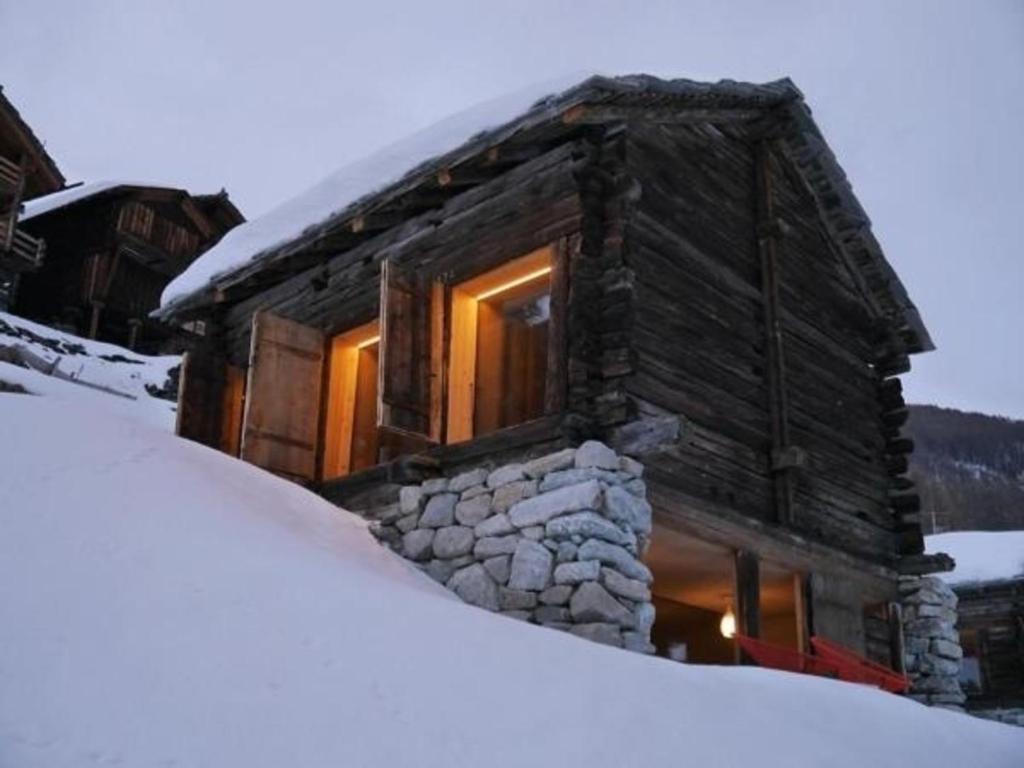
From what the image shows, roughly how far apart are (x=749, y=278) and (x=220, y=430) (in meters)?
6.70

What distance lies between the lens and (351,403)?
37.1 ft

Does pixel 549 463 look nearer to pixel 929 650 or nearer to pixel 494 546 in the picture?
pixel 494 546

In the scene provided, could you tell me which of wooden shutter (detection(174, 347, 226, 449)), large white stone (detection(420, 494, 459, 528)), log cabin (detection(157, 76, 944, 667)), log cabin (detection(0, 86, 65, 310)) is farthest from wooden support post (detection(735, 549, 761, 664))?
log cabin (detection(0, 86, 65, 310))

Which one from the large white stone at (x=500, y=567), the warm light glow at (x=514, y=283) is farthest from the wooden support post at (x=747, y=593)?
the warm light glow at (x=514, y=283)

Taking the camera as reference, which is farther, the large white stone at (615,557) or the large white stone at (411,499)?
the large white stone at (411,499)

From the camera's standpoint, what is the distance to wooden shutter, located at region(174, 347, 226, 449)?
11.5 meters

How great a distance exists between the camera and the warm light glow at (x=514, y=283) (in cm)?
923

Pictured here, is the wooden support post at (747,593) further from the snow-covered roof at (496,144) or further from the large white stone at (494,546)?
the snow-covered roof at (496,144)

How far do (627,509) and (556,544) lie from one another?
0.62m

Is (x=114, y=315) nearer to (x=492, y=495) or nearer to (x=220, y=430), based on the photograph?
(x=220, y=430)

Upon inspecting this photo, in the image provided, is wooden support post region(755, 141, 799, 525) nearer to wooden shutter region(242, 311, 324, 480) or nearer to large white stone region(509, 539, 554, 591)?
large white stone region(509, 539, 554, 591)

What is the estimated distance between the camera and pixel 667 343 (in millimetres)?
8555

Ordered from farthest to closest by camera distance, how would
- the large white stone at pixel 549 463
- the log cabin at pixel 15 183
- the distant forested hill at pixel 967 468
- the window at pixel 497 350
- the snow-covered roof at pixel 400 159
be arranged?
the distant forested hill at pixel 967 468 → the log cabin at pixel 15 183 → the window at pixel 497 350 → the snow-covered roof at pixel 400 159 → the large white stone at pixel 549 463

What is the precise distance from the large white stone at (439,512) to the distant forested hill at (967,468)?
33.1m
